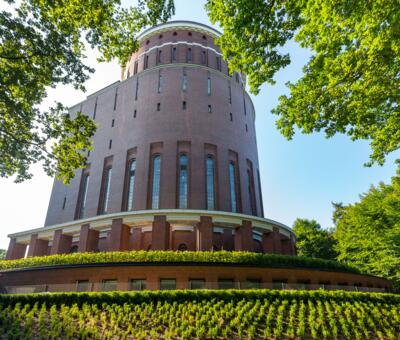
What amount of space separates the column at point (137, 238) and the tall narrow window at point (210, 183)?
22.5 ft

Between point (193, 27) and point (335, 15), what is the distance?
106ft

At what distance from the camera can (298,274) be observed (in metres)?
→ 17.8

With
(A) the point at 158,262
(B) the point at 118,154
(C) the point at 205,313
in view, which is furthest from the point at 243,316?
(B) the point at 118,154

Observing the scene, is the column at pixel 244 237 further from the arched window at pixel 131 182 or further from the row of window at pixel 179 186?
the arched window at pixel 131 182

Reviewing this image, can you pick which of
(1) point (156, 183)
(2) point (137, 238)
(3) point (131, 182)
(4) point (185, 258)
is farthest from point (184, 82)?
(4) point (185, 258)

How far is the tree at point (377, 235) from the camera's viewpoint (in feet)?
82.1

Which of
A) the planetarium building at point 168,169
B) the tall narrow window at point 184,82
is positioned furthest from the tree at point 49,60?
the tall narrow window at point 184,82

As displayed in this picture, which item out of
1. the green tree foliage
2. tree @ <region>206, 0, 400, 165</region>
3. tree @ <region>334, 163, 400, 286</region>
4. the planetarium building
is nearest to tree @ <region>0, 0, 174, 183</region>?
tree @ <region>206, 0, 400, 165</region>

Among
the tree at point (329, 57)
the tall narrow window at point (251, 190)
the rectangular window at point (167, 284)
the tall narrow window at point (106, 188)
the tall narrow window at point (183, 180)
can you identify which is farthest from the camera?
the tall narrow window at point (251, 190)

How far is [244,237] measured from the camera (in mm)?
20938

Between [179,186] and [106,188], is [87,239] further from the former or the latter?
[179,186]

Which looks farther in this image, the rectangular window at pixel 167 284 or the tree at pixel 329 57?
the rectangular window at pixel 167 284

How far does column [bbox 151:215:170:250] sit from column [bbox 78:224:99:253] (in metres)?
5.51

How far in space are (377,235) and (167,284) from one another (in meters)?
22.8
